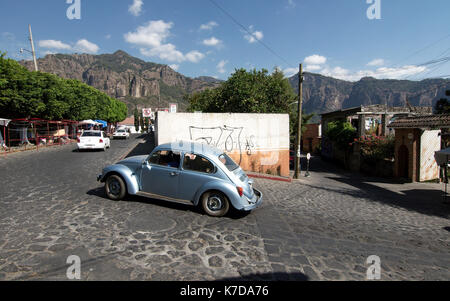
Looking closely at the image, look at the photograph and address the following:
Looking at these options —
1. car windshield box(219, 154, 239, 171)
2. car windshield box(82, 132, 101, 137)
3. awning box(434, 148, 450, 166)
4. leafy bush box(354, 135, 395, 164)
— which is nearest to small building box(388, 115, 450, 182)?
leafy bush box(354, 135, 395, 164)

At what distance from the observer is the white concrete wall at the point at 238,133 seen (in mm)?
11422

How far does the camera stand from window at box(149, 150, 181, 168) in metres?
5.75

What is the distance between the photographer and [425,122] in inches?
485

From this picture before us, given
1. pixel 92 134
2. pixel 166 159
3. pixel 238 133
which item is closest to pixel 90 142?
pixel 92 134

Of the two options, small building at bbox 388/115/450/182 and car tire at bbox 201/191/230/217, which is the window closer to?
car tire at bbox 201/191/230/217

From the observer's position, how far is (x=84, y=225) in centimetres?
466

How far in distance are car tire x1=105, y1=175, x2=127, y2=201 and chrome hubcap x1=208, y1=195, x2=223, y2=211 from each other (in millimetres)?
2249

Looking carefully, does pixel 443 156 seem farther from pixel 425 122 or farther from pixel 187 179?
pixel 187 179

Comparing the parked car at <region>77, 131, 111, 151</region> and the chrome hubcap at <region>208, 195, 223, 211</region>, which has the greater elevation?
the parked car at <region>77, 131, 111, 151</region>

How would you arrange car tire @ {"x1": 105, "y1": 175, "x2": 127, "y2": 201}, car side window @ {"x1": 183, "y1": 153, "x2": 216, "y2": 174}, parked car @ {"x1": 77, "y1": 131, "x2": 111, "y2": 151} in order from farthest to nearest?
parked car @ {"x1": 77, "y1": 131, "x2": 111, "y2": 151}, car tire @ {"x1": 105, "y1": 175, "x2": 127, "y2": 201}, car side window @ {"x1": 183, "y1": 153, "x2": 216, "y2": 174}

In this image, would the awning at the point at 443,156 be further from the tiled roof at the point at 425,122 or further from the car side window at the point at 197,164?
the car side window at the point at 197,164

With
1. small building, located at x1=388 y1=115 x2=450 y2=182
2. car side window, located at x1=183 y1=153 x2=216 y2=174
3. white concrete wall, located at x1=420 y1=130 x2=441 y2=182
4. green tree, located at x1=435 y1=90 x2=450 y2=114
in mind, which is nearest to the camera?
car side window, located at x1=183 y1=153 x2=216 y2=174

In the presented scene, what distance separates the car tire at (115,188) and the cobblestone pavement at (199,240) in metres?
0.21
